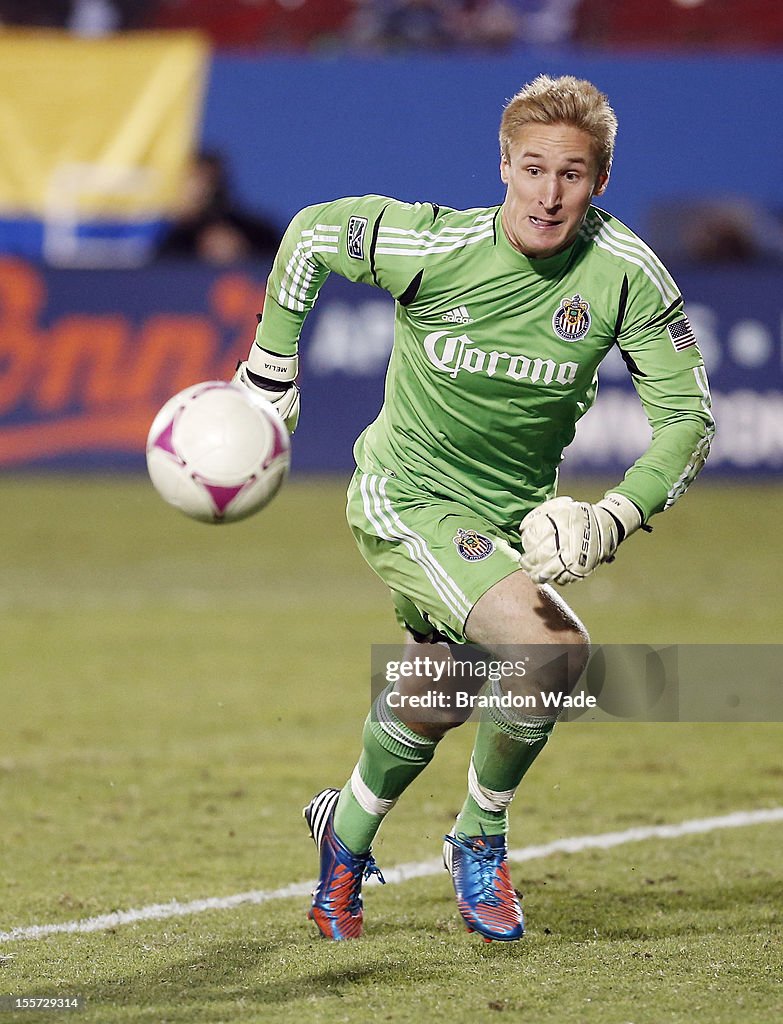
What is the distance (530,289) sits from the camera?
4531 mm

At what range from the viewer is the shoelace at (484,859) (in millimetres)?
4699

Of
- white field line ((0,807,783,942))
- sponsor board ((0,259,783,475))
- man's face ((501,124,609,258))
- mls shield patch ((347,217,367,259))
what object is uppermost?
man's face ((501,124,609,258))

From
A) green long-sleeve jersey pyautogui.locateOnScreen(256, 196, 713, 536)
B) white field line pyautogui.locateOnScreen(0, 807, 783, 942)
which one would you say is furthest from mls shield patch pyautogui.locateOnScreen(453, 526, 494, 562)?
white field line pyautogui.locateOnScreen(0, 807, 783, 942)

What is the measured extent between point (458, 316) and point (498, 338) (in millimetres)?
131

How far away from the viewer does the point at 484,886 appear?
4.73 metres

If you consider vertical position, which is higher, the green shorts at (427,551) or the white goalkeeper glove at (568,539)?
the white goalkeeper glove at (568,539)

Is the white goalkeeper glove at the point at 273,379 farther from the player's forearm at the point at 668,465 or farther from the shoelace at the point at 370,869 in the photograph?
the shoelace at the point at 370,869

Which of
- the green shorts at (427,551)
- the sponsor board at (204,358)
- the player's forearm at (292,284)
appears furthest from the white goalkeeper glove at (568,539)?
the sponsor board at (204,358)

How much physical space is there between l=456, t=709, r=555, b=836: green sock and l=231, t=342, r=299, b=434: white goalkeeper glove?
1.08 metres

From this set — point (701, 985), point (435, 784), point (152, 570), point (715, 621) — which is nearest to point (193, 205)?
point (152, 570)

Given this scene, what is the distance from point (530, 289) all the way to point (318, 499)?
427 inches

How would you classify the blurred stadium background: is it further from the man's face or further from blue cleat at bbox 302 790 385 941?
the man's face

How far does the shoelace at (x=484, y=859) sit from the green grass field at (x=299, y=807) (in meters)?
0.14

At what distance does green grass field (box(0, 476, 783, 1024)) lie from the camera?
4094 millimetres
